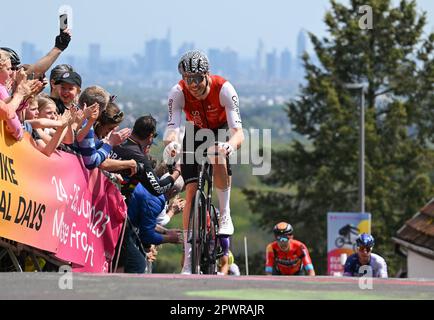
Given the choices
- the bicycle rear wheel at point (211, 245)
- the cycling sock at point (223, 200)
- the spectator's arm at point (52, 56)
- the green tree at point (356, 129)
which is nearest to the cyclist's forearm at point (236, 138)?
the cycling sock at point (223, 200)

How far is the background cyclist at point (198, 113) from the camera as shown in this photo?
1165 centimetres

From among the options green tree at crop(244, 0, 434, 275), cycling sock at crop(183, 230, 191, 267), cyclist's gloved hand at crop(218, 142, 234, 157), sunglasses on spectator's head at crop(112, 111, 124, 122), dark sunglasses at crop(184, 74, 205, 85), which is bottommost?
cycling sock at crop(183, 230, 191, 267)

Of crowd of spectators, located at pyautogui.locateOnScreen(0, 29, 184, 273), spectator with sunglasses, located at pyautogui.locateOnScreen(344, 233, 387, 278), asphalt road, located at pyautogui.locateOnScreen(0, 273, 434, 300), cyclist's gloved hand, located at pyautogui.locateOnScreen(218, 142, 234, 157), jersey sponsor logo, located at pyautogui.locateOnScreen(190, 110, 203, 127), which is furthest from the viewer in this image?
spectator with sunglasses, located at pyautogui.locateOnScreen(344, 233, 387, 278)

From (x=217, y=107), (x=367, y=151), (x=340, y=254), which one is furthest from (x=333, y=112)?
(x=217, y=107)

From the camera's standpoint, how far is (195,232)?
11695mm

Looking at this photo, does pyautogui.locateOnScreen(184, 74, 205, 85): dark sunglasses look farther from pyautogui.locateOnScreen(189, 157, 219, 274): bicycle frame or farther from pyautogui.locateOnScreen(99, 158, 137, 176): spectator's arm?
pyautogui.locateOnScreen(99, 158, 137, 176): spectator's arm

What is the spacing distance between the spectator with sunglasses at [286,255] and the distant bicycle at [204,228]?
624 centimetres

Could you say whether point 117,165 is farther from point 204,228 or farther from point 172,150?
point 204,228

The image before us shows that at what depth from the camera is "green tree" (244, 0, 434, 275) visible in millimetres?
58375

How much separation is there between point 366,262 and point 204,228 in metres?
5.07

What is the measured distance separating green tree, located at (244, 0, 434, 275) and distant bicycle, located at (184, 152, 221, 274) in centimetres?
4342

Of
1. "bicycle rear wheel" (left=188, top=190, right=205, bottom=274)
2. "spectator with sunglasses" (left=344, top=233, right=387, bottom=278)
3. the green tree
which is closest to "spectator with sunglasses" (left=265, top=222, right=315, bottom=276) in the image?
"spectator with sunglasses" (left=344, top=233, right=387, bottom=278)

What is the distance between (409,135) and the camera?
62.3 meters
